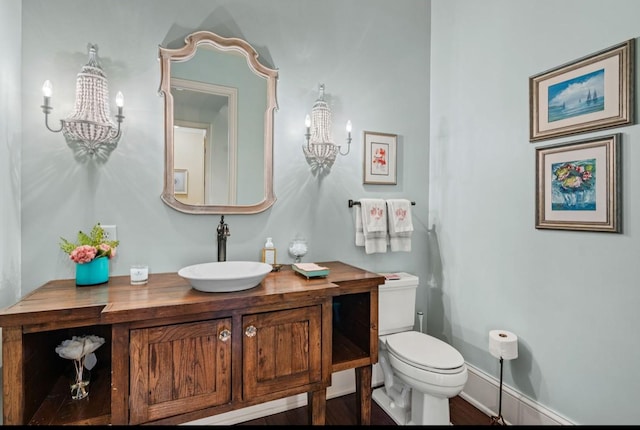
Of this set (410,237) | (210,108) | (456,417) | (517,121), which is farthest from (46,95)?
(456,417)

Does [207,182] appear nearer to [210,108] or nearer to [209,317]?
[210,108]

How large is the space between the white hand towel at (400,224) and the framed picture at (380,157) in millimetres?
193

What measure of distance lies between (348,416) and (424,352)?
0.63 meters

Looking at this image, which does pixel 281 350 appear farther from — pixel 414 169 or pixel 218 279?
pixel 414 169

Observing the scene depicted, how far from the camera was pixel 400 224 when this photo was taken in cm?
225

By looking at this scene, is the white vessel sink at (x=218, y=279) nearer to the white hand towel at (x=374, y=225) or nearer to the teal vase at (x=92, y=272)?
the teal vase at (x=92, y=272)

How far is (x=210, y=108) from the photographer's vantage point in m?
1.84

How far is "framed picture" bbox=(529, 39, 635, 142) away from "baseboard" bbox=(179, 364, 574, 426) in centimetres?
148

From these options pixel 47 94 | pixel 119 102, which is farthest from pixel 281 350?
pixel 47 94

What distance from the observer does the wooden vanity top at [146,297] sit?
3.76 feet

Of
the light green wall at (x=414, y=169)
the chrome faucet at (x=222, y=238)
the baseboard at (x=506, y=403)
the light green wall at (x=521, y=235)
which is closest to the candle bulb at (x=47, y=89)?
the light green wall at (x=414, y=169)

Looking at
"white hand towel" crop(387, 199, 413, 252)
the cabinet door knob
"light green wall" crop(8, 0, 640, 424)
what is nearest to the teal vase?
"light green wall" crop(8, 0, 640, 424)

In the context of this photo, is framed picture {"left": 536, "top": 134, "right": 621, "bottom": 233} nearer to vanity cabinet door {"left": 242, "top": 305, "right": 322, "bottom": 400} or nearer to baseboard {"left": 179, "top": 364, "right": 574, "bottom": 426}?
baseboard {"left": 179, "top": 364, "right": 574, "bottom": 426}

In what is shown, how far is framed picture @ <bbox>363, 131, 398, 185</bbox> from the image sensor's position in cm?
228
